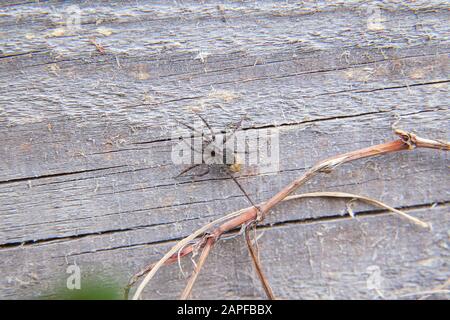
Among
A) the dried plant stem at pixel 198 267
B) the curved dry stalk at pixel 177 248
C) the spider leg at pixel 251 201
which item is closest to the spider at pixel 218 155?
the spider leg at pixel 251 201

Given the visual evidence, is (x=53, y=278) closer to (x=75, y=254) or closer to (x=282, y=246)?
(x=75, y=254)

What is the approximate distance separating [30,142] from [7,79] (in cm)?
36

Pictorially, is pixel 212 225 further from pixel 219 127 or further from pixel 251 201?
pixel 219 127

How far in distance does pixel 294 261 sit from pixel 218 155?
604 millimetres

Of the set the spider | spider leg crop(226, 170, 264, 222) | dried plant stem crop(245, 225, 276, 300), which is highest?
the spider

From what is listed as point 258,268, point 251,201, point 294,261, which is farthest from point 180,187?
point 294,261

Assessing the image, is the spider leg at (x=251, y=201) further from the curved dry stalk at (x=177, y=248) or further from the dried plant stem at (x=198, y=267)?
the dried plant stem at (x=198, y=267)

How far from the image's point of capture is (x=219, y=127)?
6.36ft

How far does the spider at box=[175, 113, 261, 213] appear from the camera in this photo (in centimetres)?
189

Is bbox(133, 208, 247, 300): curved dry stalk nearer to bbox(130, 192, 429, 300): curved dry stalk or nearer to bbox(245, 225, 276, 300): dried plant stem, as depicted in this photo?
bbox(130, 192, 429, 300): curved dry stalk

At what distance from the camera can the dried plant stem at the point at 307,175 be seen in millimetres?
1791

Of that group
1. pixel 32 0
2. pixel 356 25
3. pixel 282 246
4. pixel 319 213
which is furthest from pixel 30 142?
pixel 356 25

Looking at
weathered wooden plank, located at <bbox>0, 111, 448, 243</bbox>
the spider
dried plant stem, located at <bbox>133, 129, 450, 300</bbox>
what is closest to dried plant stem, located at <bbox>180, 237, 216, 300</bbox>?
dried plant stem, located at <bbox>133, 129, 450, 300</bbox>

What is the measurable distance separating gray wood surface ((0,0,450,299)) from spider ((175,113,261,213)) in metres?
0.04
